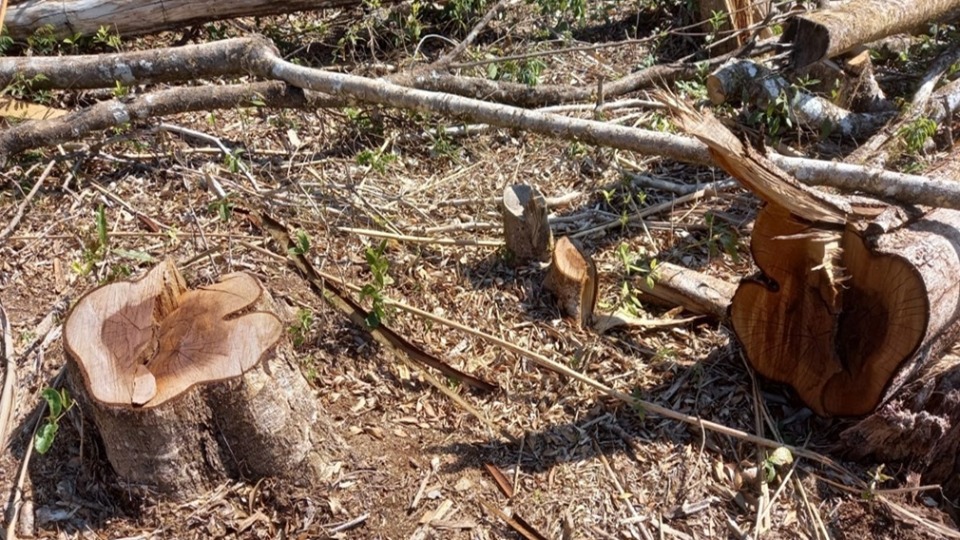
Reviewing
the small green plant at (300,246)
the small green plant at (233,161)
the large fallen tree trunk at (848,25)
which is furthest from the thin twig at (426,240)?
the large fallen tree trunk at (848,25)

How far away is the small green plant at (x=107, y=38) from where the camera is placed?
500cm

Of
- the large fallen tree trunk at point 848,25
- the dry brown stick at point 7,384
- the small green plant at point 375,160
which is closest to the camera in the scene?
the dry brown stick at point 7,384

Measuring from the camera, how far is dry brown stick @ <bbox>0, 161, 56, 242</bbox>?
12.8 ft

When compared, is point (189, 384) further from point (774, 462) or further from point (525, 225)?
point (774, 462)

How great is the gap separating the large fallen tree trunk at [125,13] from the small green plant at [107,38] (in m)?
0.03

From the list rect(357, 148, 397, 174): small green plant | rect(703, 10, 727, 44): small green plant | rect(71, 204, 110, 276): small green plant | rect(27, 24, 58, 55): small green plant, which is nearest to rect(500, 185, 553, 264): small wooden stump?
rect(357, 148, 397, 174): small green plant

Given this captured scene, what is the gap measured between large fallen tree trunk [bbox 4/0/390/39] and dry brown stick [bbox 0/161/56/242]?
122 cm

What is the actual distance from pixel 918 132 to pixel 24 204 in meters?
3.94

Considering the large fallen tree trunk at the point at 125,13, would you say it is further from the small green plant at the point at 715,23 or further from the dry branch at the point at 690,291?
the dry branch at the point at 690,291

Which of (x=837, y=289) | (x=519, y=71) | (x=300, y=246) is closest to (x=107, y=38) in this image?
(x=519, y=71)

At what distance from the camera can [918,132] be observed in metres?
4.11

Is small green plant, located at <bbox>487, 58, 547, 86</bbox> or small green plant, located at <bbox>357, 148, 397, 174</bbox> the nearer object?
small green plant, located at <bbox>357, 148, 397, 174</bbox>

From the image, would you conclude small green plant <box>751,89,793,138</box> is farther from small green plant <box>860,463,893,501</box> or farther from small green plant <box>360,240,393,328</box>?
small green plant <box>360,240,393,328</box>

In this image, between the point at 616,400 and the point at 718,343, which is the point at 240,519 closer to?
the point at 616,400
